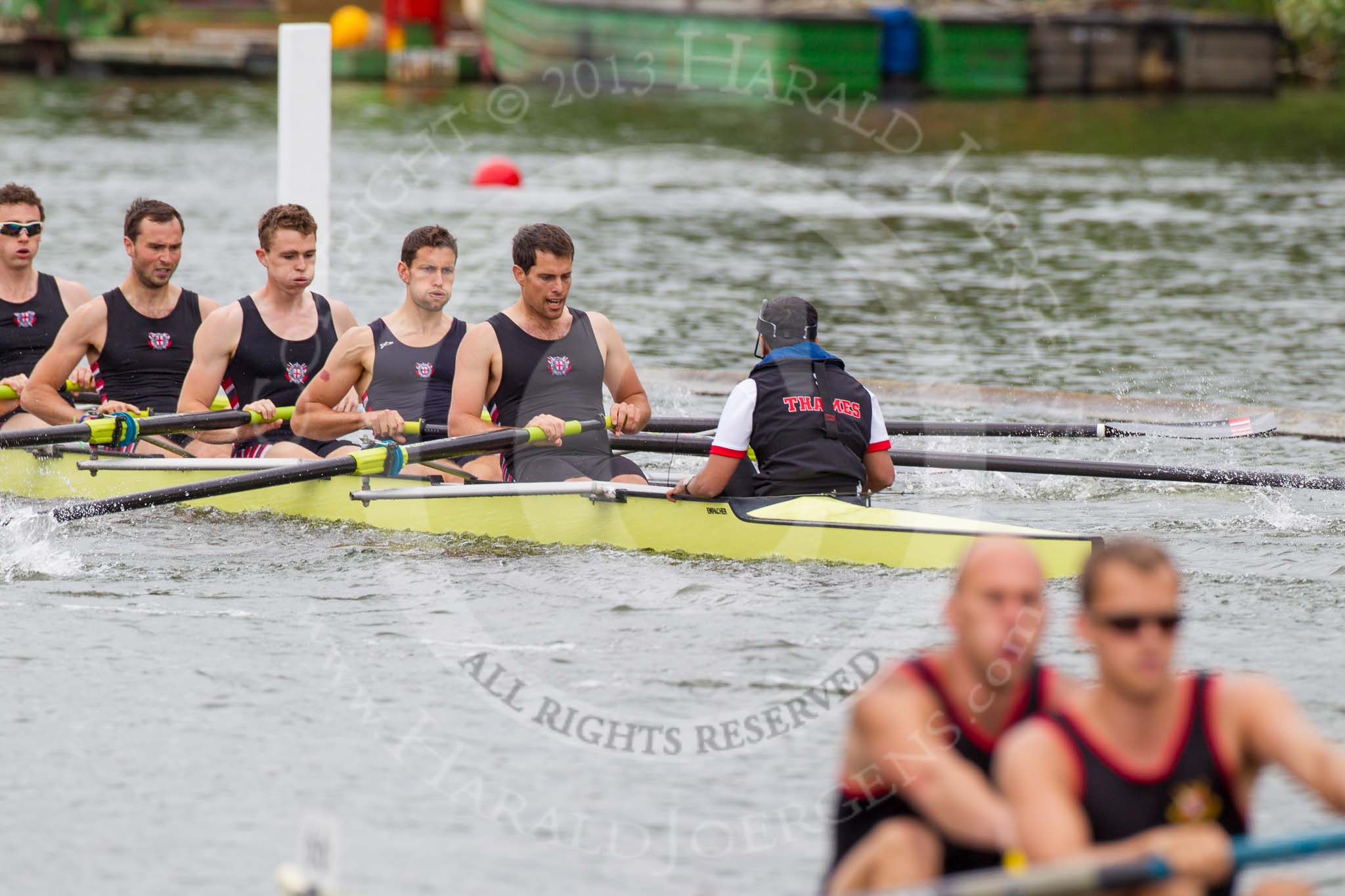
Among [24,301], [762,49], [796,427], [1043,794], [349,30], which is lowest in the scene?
[1043,794]

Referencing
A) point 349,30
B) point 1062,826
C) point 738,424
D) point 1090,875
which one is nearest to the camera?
point 1090,875

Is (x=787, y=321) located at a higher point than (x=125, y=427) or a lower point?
higher

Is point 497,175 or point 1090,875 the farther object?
point 497,175

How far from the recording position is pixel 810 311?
8344 mm

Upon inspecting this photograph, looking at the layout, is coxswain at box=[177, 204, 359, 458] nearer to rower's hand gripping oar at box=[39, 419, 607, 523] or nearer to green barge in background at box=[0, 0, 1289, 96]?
rower's hand gripping oar at box=[39, 419, 607, 523]

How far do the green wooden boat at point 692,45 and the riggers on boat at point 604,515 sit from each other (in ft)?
129

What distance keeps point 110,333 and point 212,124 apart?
31.8m

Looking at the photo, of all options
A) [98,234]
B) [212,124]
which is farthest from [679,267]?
[212,124]

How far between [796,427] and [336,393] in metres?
2.85

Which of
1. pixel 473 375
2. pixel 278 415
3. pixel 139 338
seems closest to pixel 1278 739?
pixel 473 375

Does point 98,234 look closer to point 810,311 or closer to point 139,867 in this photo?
point 810,311

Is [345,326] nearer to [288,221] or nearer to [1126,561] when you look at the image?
[288,221]

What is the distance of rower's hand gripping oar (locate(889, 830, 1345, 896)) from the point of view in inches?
153

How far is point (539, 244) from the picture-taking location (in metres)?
9.05
